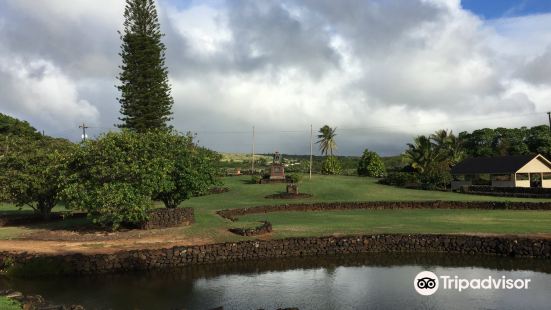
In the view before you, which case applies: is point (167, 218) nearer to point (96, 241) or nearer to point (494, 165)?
point (96, 241)

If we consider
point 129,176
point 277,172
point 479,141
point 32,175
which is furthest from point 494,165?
point 32,175

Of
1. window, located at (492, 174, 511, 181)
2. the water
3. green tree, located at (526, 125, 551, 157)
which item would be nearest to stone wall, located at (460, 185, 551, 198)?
window, located at (492, 174, 511, 181)

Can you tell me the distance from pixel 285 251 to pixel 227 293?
5.89m

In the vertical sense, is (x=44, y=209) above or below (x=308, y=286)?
above

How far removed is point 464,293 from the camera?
47.3 feet

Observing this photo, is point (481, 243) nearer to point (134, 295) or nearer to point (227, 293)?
point (227, 293)

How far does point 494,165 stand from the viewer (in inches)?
2064

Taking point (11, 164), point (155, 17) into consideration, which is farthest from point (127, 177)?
point (155, 17)

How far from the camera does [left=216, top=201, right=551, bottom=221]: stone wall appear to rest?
110 ft

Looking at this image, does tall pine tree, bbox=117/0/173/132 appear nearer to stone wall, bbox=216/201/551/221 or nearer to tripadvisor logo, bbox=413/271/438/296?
stone wall, bbox=216/201/551/221

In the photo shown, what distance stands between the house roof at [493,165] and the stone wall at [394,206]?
1605cm

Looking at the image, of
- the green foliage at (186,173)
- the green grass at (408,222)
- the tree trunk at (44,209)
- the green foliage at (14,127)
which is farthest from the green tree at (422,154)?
the green foliage at (14,127)

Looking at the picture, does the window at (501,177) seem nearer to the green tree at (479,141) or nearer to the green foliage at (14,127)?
the green tree at (479,141)

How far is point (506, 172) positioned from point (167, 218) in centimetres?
3849
